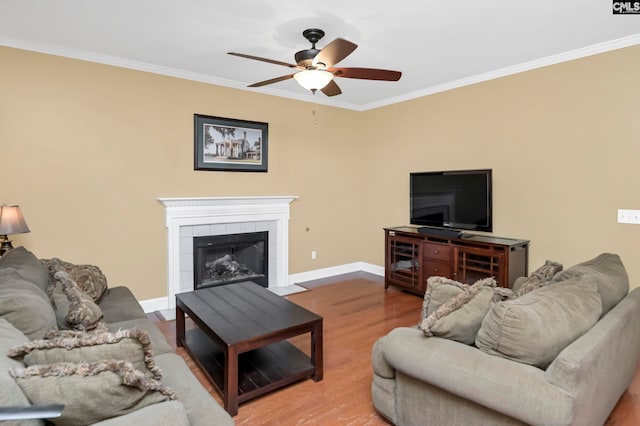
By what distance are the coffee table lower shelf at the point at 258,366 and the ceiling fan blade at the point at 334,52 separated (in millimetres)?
2239

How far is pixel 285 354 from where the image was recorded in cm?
295

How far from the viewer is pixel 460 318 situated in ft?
6.05

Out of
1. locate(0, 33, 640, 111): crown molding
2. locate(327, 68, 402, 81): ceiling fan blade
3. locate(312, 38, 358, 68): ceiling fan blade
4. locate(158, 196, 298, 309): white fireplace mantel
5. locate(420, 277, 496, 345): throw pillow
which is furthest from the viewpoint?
locate(158, 196, 298, 309): white fireplace mantel

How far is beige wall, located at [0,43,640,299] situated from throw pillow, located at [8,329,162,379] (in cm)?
279

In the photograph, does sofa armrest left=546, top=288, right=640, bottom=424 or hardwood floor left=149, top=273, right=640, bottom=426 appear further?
hardwood floor left=149, top=273, right=640, bottom=426

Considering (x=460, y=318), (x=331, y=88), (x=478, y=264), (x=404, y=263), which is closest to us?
(x=460, y=318)

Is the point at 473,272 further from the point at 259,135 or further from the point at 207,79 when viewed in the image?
the point at 207,79

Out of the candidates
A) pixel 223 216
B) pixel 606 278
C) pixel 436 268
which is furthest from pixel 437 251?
pixel 223 216

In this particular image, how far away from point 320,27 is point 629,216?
10.7 feet

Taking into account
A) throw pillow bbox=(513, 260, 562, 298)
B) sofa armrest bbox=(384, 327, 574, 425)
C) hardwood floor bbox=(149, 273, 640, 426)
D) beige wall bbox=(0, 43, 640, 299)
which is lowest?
hardwood floor bbox=(149, 273, 640, 426)

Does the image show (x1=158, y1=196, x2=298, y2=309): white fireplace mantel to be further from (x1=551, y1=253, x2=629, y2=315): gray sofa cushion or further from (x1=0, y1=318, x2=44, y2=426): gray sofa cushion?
(x1=551, y1=253, x2=629, y2=315): gray sofa cushion

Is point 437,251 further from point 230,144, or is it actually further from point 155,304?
point 155,304

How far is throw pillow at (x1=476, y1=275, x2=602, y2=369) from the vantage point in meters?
1.58

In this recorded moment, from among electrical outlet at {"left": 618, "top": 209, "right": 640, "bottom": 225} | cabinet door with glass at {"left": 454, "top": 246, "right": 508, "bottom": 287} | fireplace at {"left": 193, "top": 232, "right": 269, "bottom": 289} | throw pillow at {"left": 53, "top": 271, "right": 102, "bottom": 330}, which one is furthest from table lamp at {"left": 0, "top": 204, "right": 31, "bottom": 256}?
electrical outlet at {"left": 618, "top": 209, "right": 640, "bottom": 225}
